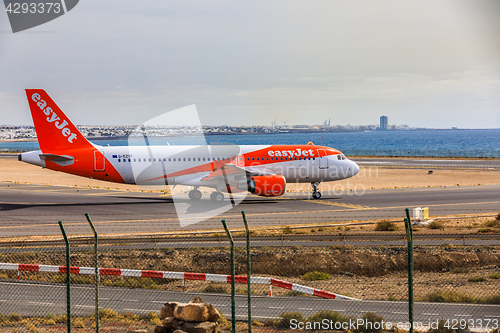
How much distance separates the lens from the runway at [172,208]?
30.1 m

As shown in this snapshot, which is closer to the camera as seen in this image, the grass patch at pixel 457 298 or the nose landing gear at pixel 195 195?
the grass patch at pixel 457 298

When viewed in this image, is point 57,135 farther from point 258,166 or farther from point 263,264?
point 263,264

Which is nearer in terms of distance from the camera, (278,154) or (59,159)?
(59,159)

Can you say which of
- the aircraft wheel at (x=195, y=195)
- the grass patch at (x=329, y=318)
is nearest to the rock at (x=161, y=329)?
the grass patch at (x=329, y=318)

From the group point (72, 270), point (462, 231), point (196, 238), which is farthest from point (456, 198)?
point (72, 270)

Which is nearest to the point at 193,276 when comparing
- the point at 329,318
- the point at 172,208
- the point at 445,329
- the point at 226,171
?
the point at 329,318

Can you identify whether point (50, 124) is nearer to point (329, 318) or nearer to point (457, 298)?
point (329, 318)

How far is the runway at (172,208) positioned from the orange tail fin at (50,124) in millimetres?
4863

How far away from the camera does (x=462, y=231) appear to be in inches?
1115

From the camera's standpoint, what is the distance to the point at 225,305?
594 inches

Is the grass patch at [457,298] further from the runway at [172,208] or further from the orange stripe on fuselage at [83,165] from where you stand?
the orange stripe on fuselage at [83,165]

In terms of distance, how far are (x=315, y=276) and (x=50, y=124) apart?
87.4ft

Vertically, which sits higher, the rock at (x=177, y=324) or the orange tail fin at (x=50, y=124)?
the orange tail fin at (x=50, y=124)

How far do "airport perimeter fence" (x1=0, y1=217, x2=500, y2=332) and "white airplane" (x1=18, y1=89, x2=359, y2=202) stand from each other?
12.8 metres
